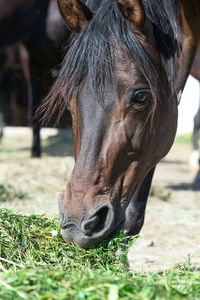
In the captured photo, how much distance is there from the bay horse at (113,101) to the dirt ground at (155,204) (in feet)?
1.68

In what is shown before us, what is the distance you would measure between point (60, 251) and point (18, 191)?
2949mm

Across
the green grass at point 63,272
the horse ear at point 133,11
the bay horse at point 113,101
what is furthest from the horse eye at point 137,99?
the green grass at point 63,272

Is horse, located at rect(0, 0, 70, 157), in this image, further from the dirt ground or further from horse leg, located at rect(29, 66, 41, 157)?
the dirt ground

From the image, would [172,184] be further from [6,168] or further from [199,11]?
[199,11]

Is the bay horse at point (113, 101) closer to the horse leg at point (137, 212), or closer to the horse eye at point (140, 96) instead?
the horse eye at point (140, 96)

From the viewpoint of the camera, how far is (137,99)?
2498 mm

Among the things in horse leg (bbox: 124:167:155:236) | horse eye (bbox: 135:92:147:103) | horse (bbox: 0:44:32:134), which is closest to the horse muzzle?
horse eye (bbox: 135:92:147:103)

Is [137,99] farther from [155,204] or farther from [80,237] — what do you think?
[155,204]

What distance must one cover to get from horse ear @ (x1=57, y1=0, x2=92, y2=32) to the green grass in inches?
43.7

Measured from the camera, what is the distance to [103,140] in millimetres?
2389

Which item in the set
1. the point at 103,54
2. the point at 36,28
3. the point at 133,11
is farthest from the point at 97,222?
the point at 36,28

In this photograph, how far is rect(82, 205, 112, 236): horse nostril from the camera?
216 centimetres

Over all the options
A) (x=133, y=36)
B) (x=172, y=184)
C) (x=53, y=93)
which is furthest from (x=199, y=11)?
(x=172, y=184)

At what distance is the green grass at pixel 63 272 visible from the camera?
164 cm
